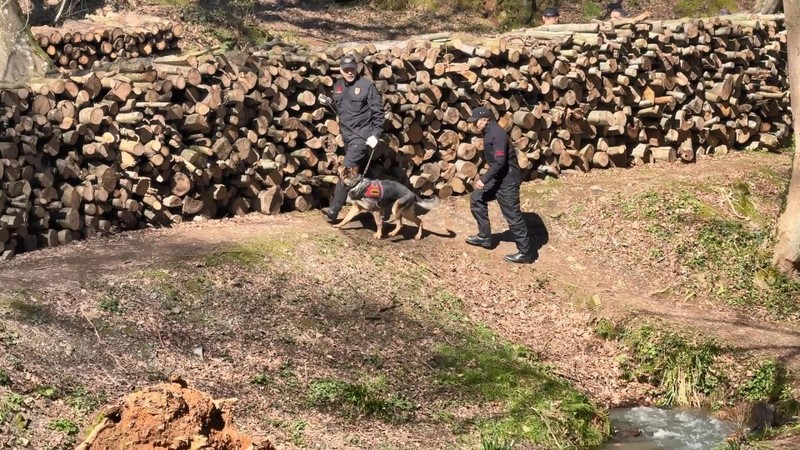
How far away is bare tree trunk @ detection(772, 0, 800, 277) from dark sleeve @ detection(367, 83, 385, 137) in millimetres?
5351

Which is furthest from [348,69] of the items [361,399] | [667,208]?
[667,208]

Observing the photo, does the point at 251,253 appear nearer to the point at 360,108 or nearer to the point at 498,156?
the point at 360,108

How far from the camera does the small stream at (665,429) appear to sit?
1109cm

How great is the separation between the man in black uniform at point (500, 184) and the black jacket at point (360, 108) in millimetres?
1288

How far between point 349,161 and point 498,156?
189 cm

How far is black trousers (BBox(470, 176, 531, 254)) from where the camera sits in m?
14.2

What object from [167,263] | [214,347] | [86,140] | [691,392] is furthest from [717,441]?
[86,140]

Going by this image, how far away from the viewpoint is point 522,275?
1409cm

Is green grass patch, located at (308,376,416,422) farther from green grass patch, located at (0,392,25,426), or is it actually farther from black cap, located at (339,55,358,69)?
black cap, located at (339,55,358,69)

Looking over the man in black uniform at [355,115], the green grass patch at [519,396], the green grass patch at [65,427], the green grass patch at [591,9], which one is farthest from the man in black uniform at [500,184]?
the green grass patch at [591,9]

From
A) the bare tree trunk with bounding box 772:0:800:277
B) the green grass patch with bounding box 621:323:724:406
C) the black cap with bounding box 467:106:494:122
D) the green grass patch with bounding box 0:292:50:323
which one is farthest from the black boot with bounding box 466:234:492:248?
the green grass patch with bounding box 0:292:50:323

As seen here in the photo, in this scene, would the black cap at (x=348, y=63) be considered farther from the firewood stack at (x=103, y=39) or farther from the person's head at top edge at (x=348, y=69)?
the firewood stack at (x=103, y=39)

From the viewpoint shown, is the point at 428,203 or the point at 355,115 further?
the point at 428,203

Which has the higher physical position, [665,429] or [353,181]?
[353,181]
